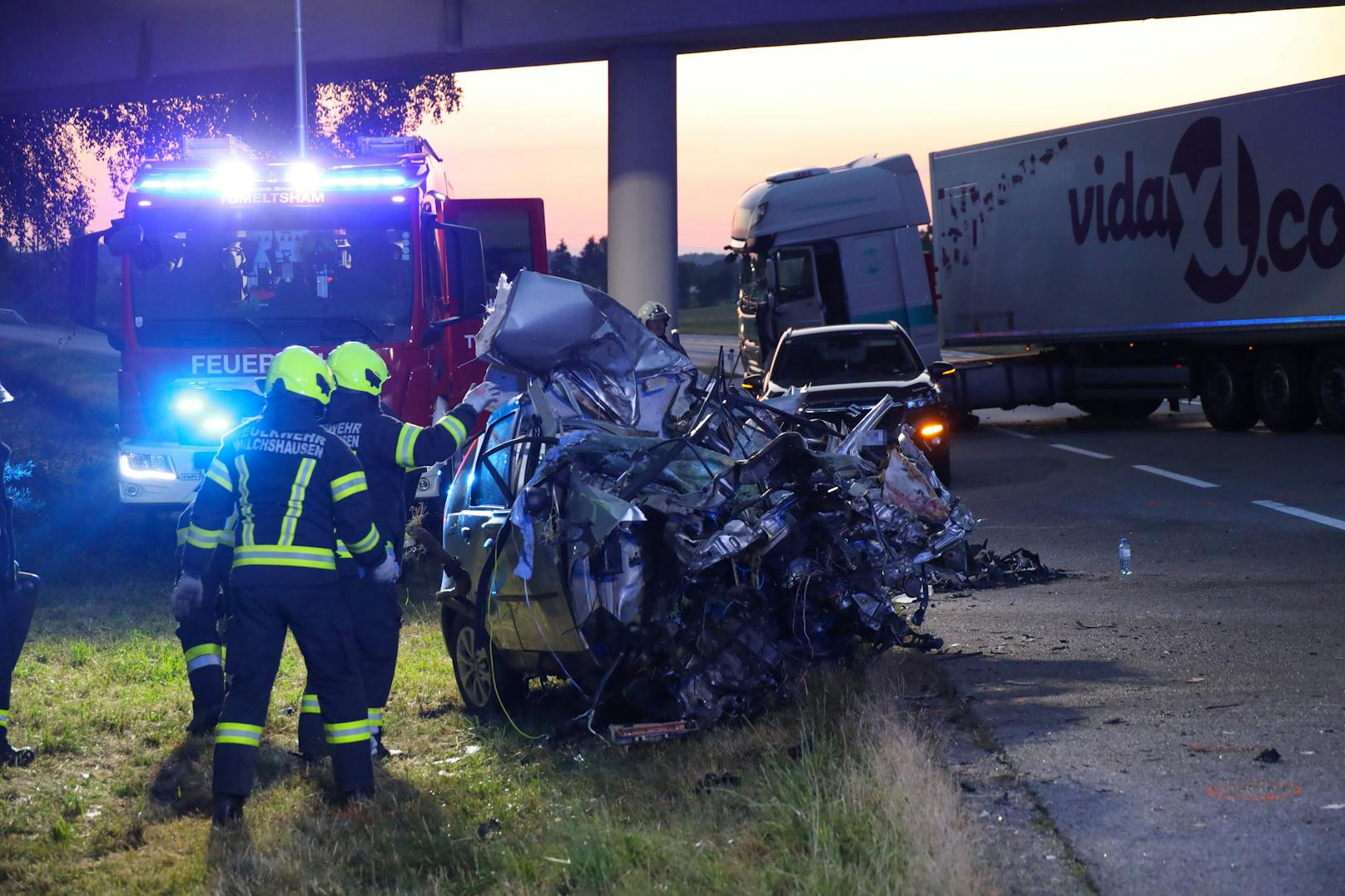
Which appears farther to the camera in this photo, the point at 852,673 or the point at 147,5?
the point at 147,5

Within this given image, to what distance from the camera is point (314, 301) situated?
11438mm

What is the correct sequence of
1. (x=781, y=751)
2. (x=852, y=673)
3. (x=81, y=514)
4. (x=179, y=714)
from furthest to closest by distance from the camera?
1. (x=81, y=514)
2. (x=179, y=714)
3. (x=852, y=673)
4. (x=781, y=751)

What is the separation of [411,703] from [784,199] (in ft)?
52.8

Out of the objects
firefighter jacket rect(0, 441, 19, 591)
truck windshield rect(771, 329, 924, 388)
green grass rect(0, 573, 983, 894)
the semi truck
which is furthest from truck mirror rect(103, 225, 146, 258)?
the semi truck

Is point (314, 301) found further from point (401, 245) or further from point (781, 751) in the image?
point (781, 751)

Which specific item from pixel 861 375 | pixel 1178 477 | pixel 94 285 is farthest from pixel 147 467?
pixel 1178 477


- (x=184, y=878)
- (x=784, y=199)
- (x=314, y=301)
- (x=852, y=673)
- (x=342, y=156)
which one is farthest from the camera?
(x=784, y=199)

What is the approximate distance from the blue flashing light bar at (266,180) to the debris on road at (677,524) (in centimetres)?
455

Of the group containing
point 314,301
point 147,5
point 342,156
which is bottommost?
point 314,301

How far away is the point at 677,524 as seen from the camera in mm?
6621

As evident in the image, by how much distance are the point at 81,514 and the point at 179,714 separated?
844cm

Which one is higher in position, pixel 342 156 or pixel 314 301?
pixel 342 156

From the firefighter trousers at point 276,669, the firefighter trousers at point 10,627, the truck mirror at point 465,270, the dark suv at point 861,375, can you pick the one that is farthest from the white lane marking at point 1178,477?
the firefighter trousers at point 10,627

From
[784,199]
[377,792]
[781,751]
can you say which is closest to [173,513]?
[377,792]
